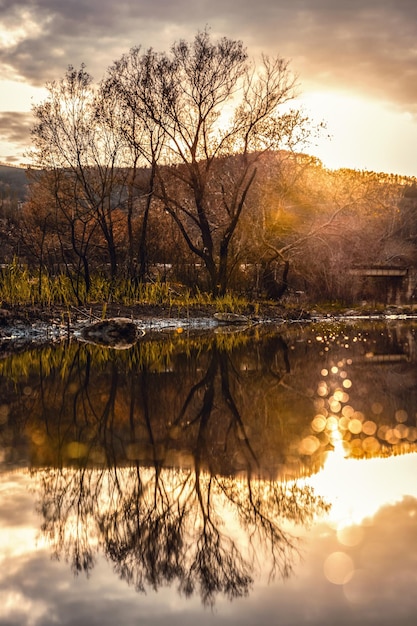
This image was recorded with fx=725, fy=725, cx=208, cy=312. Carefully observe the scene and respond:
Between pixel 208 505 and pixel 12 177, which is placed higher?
pixel 12 177

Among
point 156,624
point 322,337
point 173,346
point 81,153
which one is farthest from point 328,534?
point 81,153

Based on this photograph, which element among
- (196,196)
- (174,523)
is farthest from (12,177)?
(174,523)

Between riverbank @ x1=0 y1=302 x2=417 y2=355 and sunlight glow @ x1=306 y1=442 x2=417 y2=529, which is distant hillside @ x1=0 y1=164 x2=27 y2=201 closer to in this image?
riverbank @ x1=0 y1=302 x2=417 y2=355

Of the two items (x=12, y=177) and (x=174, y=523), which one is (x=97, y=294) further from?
(x=12, y=177)

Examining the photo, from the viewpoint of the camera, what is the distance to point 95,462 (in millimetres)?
5211

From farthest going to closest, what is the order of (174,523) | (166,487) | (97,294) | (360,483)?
(97,294) < (360,483) < (166,487) < (174,523)

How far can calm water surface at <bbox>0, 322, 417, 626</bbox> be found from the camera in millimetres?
2969

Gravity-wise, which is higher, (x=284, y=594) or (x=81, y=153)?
(x=81, y=153)

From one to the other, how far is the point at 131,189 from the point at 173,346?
15.0 meters

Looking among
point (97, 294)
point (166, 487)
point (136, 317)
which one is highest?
point (166, 487)

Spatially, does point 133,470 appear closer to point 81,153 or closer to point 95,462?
point 95,462

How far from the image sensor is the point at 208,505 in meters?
4.16

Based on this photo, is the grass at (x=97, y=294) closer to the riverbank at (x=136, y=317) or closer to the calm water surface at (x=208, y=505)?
the riverbank at (x=136, y=317)

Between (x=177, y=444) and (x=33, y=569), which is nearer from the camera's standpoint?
(x=33, y=569)
